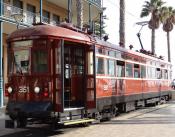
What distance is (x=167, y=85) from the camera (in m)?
32.7

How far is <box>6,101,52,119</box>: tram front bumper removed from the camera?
13.3 m

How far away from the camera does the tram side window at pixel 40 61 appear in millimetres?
13852

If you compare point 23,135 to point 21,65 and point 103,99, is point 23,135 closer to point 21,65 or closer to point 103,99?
point 21,65

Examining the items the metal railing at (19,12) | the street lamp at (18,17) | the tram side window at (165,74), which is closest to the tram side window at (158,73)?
the tram side window at (165,74)

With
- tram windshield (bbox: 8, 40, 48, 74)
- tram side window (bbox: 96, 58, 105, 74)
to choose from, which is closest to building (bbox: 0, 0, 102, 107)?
tram side window (bbox: 96, 58, 105, 74)

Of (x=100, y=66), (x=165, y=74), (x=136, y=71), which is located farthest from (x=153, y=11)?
(x=100, y=66)

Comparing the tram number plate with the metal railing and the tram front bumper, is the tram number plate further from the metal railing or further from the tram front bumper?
the metal railing

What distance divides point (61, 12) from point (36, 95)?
26184mm

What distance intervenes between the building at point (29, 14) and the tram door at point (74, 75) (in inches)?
370

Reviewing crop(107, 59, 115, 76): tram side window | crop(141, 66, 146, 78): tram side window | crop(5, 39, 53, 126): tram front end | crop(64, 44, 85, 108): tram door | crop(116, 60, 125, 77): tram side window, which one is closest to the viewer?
crop(5, 39, 53, 126): tram front end

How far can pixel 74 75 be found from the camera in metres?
15.7

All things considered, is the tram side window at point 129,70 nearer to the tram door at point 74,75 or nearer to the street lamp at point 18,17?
the tram door at point 74,75

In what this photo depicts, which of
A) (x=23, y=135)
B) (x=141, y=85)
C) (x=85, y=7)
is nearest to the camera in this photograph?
(x=23, y=135)

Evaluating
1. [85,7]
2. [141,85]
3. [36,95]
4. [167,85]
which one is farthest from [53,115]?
[85,7]
